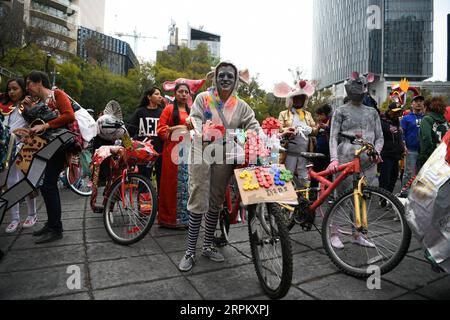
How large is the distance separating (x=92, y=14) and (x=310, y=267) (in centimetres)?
7507

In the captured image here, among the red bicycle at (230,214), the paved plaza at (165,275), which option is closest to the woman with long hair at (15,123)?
the paved plaza at (165,275)

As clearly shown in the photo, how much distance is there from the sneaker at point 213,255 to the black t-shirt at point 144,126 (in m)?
2.30

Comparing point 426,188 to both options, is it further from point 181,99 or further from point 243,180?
point 181,99

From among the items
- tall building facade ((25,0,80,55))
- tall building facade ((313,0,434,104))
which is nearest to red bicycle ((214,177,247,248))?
tall building facade ((25,0,80,55))

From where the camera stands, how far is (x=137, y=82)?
1276 inches

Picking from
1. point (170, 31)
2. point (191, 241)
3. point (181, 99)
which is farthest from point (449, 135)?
point (170, 31)

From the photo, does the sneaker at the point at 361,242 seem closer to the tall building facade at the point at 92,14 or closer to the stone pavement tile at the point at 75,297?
the stone pavement tile at the point at 75,297

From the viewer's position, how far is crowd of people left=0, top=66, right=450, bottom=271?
120 inches

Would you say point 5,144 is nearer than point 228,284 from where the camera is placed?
No

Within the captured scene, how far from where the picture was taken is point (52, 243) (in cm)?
357

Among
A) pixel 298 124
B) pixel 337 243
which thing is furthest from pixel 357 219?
pixel 298 124

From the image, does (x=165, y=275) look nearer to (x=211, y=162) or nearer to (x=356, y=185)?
(x=211, y=162)

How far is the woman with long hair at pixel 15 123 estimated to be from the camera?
4066 millimetres

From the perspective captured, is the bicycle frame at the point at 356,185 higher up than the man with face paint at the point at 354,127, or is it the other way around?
the man with face paint at the point at 354,127
